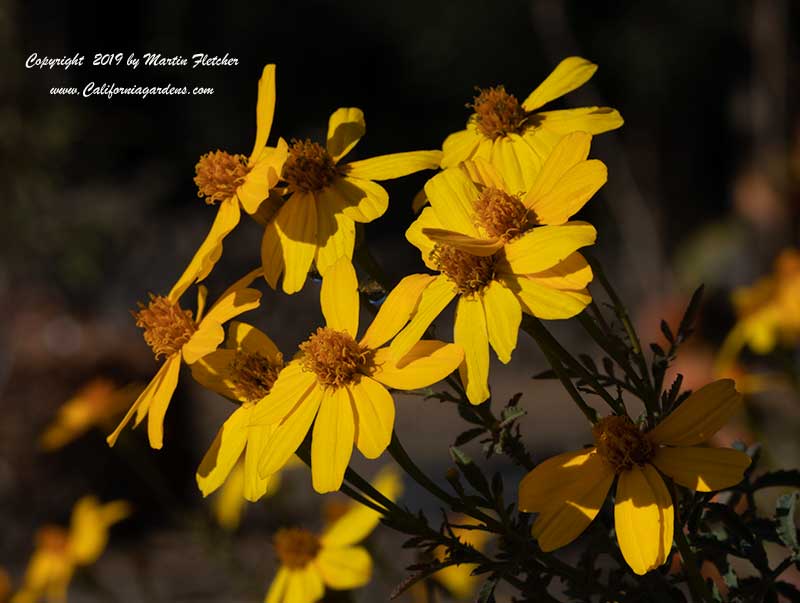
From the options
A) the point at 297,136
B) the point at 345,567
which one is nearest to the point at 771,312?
the point at 345,567

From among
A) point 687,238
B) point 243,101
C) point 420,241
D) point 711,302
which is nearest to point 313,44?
point 243,101

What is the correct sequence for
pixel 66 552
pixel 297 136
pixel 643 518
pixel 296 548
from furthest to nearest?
pixel 297 136 → pixel 66 552 → pixel 296 548 → pixel 643 518

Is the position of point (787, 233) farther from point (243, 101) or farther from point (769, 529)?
point (769, 529)

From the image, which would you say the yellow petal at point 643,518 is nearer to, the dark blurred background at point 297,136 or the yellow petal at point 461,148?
the yellow petal at point 461,148

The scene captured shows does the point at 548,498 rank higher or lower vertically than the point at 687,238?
lower

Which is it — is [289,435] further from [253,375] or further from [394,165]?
[394,165]

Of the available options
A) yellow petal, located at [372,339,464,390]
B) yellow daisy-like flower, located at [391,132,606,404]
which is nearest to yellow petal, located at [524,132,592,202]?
yellow daisy-like flower, located at [391,132,606,404]
